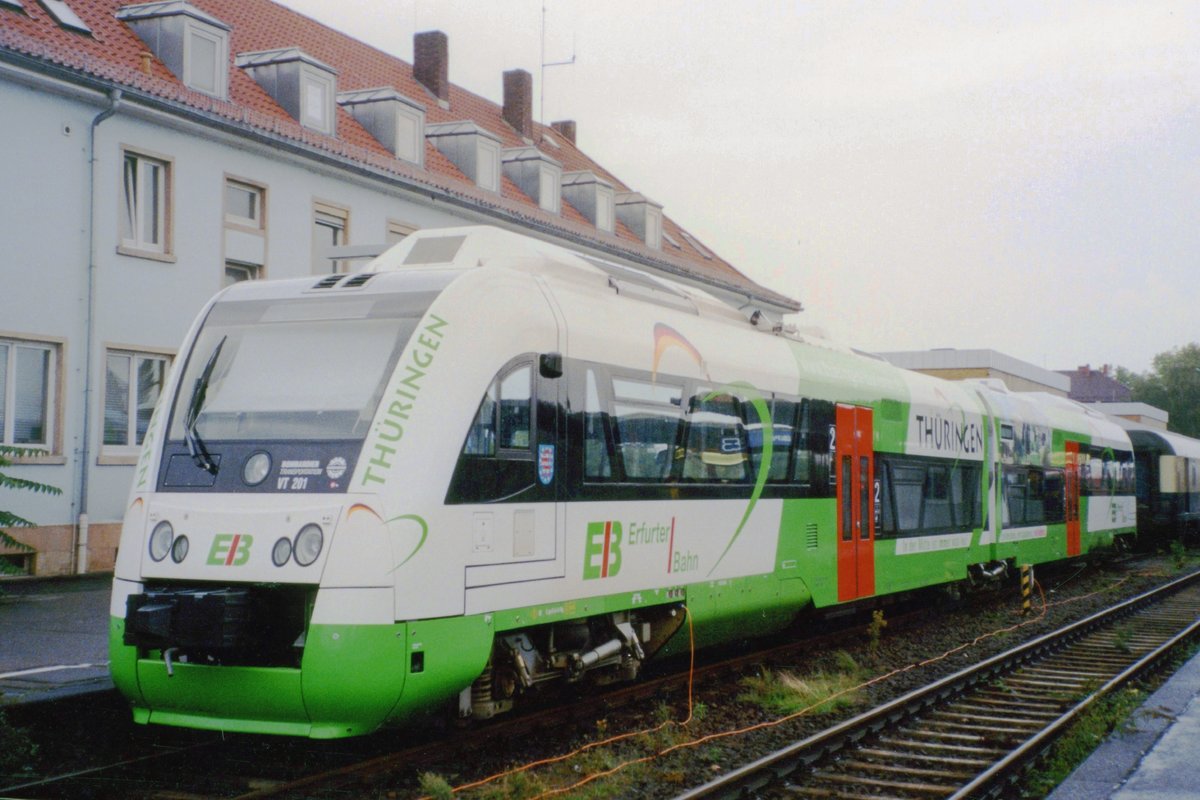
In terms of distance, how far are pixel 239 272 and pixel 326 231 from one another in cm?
242

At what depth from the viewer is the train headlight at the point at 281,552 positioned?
23.3ft

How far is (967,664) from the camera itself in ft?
40.5

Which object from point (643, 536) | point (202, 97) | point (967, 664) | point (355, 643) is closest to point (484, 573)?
point (355, 643)

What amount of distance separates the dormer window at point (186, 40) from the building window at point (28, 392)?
573 centimetres

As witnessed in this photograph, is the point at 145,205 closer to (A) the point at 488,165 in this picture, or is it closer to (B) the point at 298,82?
(B) the point at 298,82

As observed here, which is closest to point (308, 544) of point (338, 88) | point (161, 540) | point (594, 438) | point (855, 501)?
point (161, 540)

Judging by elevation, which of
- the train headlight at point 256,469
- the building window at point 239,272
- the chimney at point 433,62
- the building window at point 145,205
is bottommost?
the train headlight at point 256,469

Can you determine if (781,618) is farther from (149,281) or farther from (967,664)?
(149,281)

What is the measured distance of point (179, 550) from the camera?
24.4 ft

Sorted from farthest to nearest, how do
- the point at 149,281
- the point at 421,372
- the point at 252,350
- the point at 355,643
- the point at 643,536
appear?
1. the point at 149,281
2. the point at 643,536
3. the point at 252,350
4. the point at 421,372
5. the point at 355,643

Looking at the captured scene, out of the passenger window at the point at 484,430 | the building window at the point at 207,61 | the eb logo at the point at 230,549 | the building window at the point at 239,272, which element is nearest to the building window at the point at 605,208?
the building window at the point at 207,61

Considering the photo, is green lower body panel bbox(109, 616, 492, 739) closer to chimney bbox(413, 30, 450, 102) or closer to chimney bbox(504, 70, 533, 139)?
chimney bbox(413, 30, 450, 102)

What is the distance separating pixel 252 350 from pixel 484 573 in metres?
2.06

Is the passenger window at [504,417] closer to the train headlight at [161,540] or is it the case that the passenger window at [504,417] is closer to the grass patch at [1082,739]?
the train headlight at [161,540]
